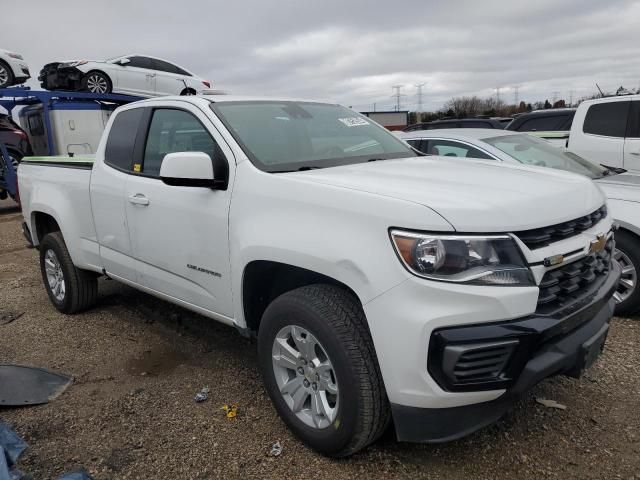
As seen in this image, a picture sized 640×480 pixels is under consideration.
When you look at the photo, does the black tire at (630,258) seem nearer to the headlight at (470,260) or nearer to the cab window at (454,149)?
the cab window at (454,149)

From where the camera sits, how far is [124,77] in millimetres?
14117

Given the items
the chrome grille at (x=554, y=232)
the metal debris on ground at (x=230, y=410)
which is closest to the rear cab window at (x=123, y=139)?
the metal debris on ground at (x=230, y=410)

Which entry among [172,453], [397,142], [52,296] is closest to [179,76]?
[52,296]

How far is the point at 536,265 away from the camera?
2.19 meters

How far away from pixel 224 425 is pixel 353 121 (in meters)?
2.25

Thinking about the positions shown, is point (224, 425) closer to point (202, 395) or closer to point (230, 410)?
point (230, 410)

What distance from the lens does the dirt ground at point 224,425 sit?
2.64 m

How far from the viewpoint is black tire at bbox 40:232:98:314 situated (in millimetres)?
4805

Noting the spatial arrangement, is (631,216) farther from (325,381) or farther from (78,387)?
(78,387)

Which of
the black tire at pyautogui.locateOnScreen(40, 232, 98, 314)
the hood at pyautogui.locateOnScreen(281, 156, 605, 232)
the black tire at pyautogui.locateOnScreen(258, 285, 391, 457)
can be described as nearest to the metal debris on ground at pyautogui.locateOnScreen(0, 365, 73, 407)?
the black tire at pyautogui.locateOnScreen(40, 232, 98, 314)

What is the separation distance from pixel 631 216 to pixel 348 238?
3.00 meters

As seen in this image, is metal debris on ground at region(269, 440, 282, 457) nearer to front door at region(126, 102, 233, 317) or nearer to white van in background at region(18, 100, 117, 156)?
front door at region(126, 102, 233, 317)

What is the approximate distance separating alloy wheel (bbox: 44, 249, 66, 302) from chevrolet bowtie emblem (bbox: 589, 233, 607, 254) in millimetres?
4378

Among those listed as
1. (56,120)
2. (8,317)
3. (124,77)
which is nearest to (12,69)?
(56,120)
